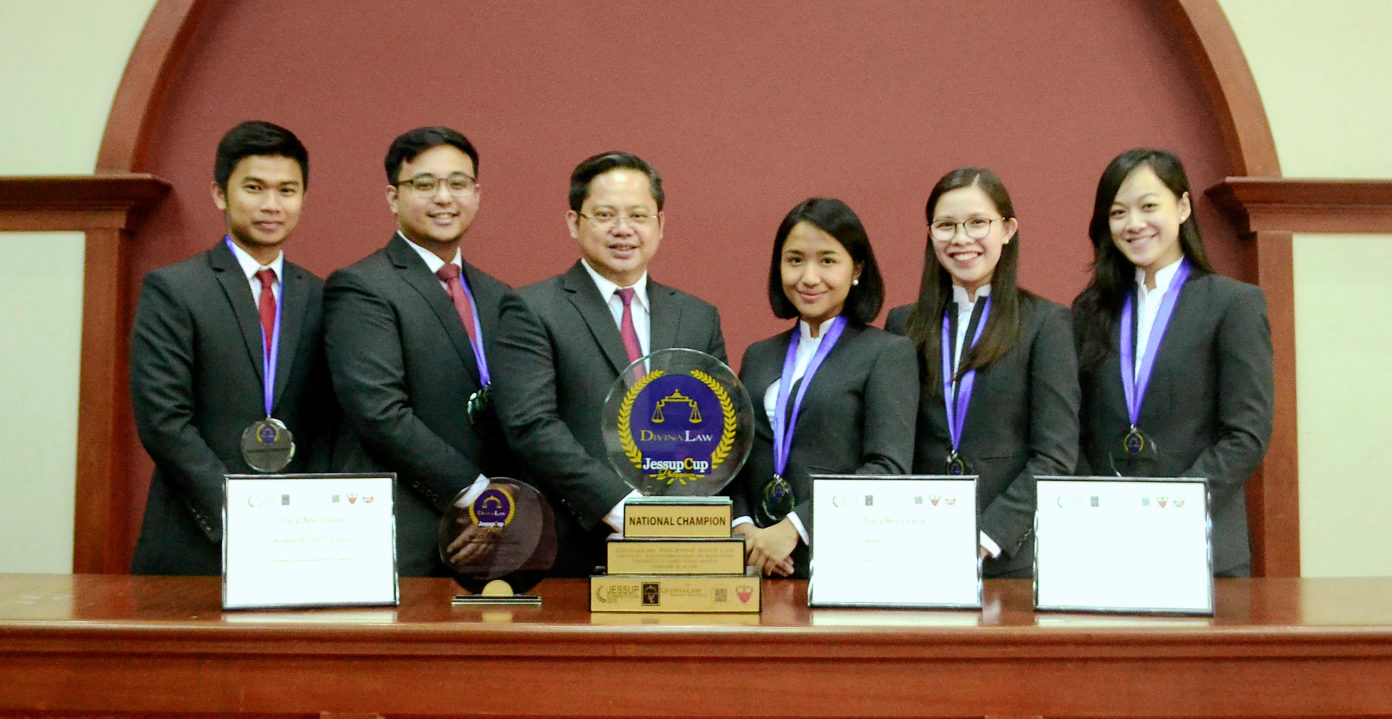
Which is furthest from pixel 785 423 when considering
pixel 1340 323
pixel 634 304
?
pixel 1340 323

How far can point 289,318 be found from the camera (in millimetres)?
2721

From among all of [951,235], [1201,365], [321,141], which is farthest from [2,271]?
[1201,365]

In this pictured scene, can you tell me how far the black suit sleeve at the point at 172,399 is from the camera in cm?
251

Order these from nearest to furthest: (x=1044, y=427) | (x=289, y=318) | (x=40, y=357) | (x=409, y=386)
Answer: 1. (x=1044, y=427)
2. (x=409, y=386)
3. (x=289, y=318)
4. (x=40, y=357)

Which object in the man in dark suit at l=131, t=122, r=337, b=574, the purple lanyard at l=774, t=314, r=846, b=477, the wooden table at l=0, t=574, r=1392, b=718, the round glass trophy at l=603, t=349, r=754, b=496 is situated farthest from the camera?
the man in dark suit at l=131, t=122, r=337, b=574

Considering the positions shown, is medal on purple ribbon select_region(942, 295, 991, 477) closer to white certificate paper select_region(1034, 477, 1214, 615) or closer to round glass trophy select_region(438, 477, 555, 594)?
white certificate paper select_region(1034, 477, 1214, 615)

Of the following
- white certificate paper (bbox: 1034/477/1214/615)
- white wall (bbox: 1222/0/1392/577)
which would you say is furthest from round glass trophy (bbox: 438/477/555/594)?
white wall (bbox: 1222/0/1392/577)

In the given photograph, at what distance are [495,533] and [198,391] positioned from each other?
1156 millimetres

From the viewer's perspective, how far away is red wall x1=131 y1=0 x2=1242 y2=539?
3.78 metres

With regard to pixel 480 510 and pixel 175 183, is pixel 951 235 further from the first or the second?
pixel 175 183

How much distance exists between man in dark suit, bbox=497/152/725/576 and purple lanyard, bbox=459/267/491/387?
0.22m

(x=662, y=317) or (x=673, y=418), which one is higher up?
(x=662, y=317)

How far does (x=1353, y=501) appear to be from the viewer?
367 centimetres

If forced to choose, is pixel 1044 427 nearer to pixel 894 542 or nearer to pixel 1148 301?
pixel 1148 301
